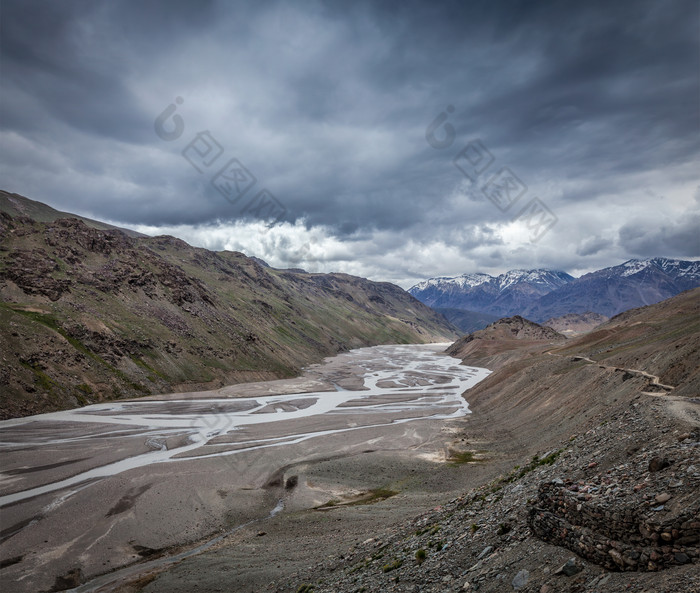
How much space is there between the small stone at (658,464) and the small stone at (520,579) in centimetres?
586

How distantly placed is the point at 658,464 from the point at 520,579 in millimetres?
6393

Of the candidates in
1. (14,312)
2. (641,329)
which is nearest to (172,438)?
(14,312)

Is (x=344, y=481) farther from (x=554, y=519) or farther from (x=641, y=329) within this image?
(x=641, y=329)

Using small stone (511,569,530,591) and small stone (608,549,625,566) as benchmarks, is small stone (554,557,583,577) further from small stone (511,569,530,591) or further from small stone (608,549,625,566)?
small stone (511,569,530,591)

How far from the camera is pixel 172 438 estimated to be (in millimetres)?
63156

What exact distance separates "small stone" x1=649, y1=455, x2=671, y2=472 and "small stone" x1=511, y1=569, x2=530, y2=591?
586 cm

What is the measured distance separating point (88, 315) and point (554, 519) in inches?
4726

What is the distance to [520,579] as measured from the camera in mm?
13133

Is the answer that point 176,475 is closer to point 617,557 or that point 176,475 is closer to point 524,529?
point 524,529

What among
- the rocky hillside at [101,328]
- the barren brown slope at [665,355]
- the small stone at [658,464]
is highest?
the rocky hillside at [101,328]

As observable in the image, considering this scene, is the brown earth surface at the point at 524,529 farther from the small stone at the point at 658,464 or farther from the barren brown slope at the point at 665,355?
the barren brown slope at the point at 665,355

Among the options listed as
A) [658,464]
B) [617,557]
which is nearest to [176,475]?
[617,557]

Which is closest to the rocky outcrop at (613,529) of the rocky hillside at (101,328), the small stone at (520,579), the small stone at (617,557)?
the small stone at (617,557)

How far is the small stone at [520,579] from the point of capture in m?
12.9
